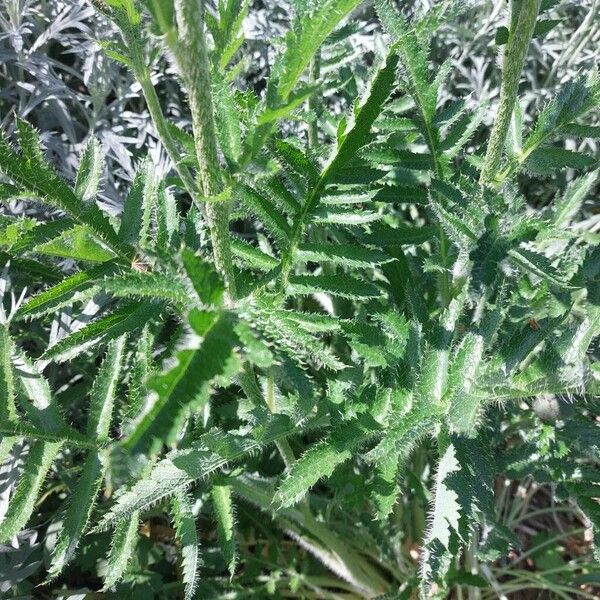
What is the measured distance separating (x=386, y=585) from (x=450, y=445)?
830mm

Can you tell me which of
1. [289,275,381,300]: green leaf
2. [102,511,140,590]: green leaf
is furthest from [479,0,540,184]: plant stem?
[102,511,140,590]: green leaf

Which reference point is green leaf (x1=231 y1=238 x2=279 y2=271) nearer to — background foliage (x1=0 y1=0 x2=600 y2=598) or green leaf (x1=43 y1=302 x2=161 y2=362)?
background foliage (x1=0 y1=0 x2=600 y2=598)

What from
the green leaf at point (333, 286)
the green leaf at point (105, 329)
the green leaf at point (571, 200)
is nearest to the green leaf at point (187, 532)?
the green leaf at point (105, 329)

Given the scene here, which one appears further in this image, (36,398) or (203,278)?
(36,398)

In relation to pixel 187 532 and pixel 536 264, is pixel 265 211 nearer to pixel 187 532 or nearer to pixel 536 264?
pixel 536 264

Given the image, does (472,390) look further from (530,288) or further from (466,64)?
(466,64)

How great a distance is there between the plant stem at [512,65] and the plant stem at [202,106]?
1.56 feet

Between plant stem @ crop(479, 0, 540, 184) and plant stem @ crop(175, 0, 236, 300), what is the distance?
1.56 feet

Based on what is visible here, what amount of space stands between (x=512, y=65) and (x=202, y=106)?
0.52 metres

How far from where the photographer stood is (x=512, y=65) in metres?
1.04

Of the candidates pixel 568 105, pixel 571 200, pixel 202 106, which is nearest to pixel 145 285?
pixel 202 106

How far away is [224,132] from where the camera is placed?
0.94 meters

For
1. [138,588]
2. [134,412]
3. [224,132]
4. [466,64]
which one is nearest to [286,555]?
[138,588]

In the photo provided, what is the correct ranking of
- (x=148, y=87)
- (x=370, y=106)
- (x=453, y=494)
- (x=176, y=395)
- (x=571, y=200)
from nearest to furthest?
Answer: (x=176, y=395) → (x=148, y=87) → (x=370, y=106) → (x=453, y=494) → (x=571, y=200)
